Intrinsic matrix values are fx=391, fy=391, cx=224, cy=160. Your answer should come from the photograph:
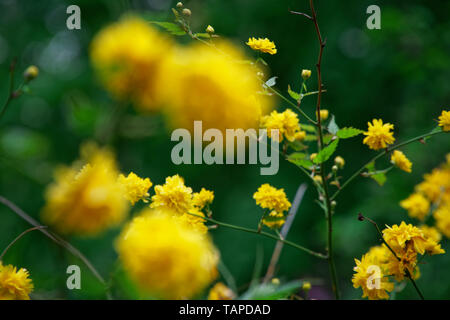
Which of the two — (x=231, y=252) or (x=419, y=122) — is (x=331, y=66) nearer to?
(x=419, y=122)

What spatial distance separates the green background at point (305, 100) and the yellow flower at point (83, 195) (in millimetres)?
980

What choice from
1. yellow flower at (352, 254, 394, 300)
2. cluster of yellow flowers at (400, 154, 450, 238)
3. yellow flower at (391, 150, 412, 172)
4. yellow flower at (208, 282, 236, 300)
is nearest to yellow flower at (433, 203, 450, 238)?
cluster of yellow flowers at (400, 154, 450, 238)

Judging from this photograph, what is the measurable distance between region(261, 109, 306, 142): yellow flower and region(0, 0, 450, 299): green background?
68 centimetres

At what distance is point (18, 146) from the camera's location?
664 millimetres

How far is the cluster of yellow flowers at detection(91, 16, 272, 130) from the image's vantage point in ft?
1.07

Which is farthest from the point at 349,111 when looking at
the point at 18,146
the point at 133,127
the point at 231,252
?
the point at 133,127

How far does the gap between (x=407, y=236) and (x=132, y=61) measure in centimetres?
52

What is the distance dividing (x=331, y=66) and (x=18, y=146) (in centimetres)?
199

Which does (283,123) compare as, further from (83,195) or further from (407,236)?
(83,195)

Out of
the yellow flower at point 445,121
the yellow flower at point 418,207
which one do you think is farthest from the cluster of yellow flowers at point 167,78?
the yellow flower at point 418,207

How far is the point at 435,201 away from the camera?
938 millimetres

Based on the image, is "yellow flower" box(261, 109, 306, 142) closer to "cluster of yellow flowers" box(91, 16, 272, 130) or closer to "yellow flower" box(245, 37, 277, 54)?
"yellow flower" box(245, 37, 277, 54)

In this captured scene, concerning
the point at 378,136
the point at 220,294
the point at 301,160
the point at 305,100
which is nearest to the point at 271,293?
the point at 220,294

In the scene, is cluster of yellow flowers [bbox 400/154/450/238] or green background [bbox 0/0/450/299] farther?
green background [bbox 0/0/450/299]
